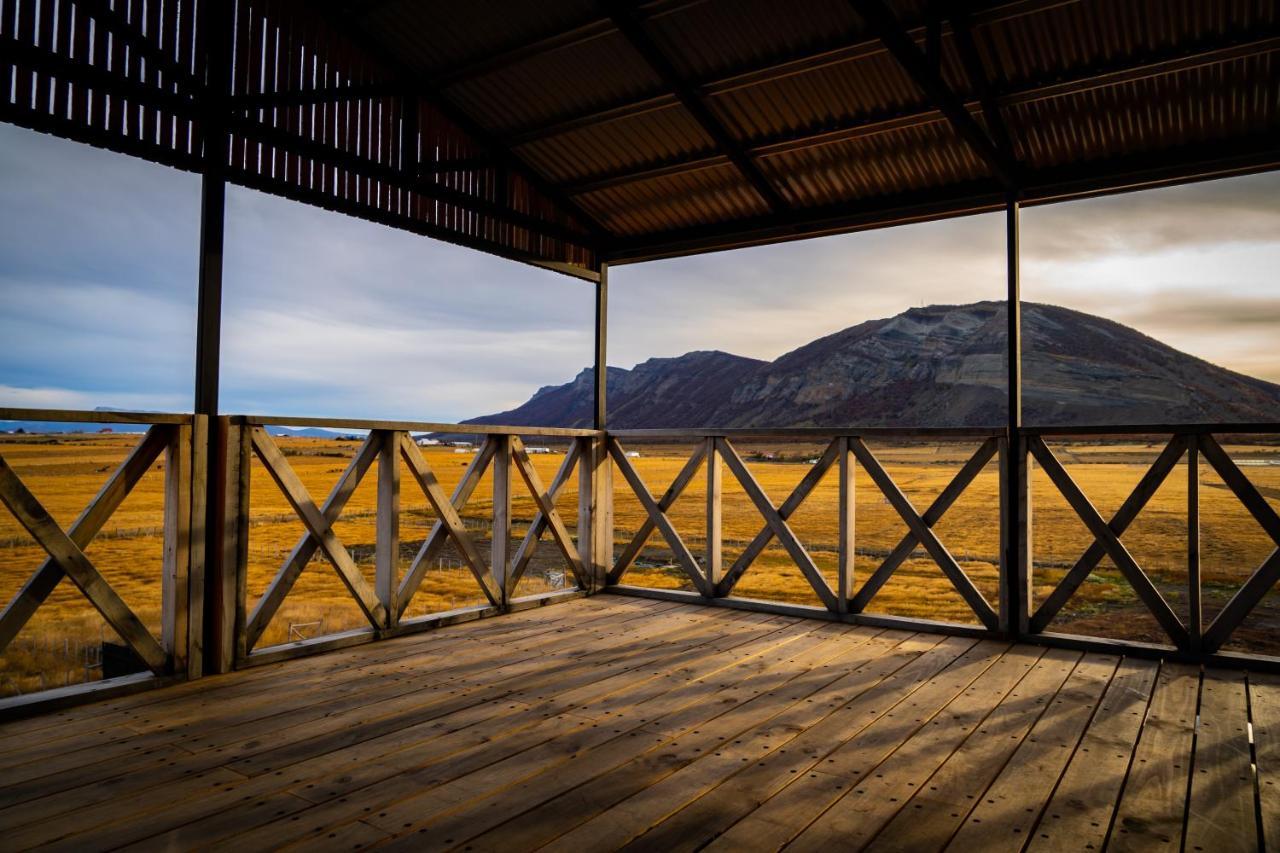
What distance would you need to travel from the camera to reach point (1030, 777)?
2279 mm

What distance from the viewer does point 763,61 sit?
4.10 m

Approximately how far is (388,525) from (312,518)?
0.45m

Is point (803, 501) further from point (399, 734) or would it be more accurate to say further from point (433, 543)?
point (399, 734)

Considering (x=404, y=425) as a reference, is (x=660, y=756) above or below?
below

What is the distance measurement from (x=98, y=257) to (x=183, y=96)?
4223 mm

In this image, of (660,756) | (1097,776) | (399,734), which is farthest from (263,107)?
(1097,776)

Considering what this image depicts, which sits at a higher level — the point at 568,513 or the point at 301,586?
the point at 568,513

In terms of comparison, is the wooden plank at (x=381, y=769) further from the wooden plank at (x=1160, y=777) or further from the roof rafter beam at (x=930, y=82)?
the roof rafter beam at (x=930, y=82)

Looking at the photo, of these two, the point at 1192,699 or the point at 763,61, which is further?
the point at 763,61

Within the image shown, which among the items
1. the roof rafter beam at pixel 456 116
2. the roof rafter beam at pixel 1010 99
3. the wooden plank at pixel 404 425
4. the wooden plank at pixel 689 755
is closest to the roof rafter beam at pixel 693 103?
the roof rafter beam at pixel 1010 99

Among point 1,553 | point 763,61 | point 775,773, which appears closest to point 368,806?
point 775,773

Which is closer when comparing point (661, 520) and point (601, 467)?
point (661, 520)

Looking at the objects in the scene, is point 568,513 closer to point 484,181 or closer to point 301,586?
point 301,586

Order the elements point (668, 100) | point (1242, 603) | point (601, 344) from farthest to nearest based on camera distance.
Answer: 1. point (601, 344)
2. point (668, 100)
3. point (1242, 603)
